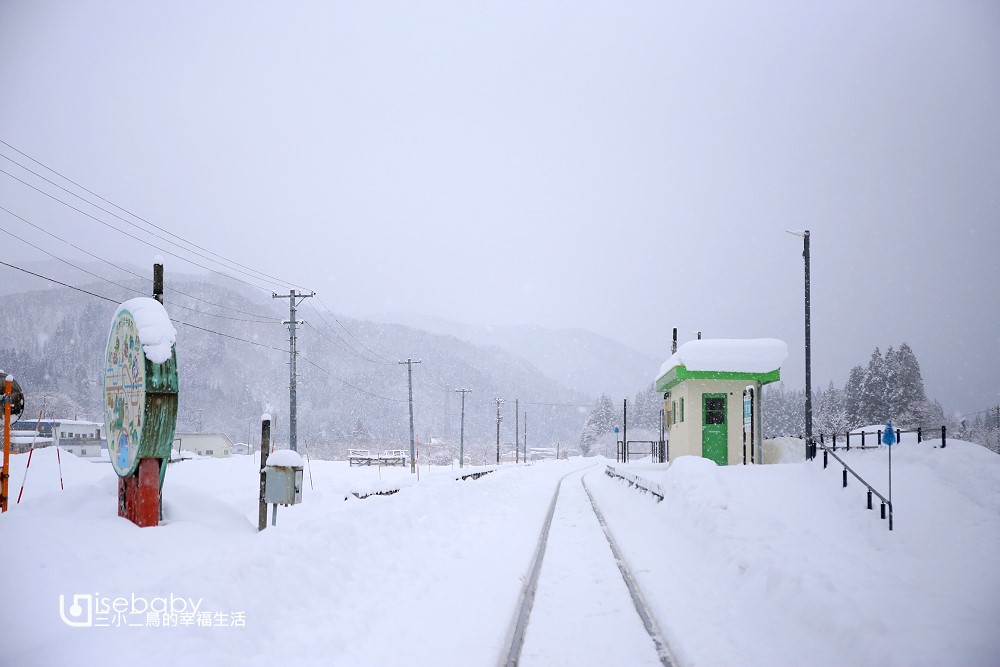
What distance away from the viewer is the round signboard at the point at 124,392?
11.6 metres

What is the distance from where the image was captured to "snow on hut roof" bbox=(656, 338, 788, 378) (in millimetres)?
26938

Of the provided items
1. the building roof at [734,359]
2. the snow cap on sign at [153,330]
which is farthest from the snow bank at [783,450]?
the snow cap on sign at [153,330]

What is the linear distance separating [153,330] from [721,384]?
23.4m

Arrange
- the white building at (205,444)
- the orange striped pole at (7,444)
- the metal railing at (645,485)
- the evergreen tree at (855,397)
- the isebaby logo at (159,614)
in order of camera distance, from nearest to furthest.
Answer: the isebaby logo at (159,614), the orange striped pole at (7,444), the metal railing at (645,485), the evergreen tree at (855,397), the white building at (205,444)

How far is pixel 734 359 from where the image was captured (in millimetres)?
27047

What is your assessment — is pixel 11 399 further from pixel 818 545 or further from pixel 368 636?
pixel 818 545

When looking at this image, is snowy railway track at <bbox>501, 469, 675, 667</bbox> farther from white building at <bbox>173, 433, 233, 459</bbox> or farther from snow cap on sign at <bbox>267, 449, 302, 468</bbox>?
white building at <bbox>173, 433, 233, 459</bbox>

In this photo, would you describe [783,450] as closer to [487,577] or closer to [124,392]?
[487,577]

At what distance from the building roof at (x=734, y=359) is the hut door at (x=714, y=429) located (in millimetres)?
1244

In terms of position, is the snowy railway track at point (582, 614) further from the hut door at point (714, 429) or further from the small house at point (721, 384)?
the hut door at point (714, 429)

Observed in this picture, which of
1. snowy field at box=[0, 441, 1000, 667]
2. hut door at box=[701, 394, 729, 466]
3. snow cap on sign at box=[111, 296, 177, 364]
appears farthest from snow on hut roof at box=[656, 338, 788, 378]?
snow cap on sign at box=[111, 296, 177, 364]

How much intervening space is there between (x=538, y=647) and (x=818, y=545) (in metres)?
6.14

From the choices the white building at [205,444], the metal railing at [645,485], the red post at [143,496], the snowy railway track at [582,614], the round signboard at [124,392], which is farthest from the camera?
the white building at [205,444]

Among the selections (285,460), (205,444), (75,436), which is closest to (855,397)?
(285,460)
